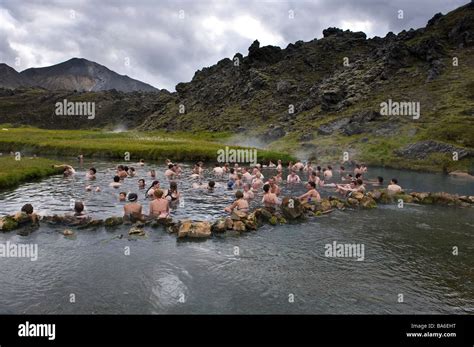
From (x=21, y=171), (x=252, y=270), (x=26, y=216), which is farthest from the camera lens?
(x=21, y=171)

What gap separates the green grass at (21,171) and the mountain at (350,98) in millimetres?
47166

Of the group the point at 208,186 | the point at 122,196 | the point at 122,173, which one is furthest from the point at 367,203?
the point at 122,173

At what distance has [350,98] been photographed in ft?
367

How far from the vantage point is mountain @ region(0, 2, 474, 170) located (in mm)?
74812

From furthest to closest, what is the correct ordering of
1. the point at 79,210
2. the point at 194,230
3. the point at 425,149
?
the point at 425,149 → the point at 79,210 → the point at 194,230

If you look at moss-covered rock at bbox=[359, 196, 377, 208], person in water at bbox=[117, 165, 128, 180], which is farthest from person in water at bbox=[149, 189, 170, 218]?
person in water at bbox=[117, 165, 128, 180]

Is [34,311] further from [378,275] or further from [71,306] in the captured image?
[378,275]

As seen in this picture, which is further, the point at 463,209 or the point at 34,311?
the point at 463,209

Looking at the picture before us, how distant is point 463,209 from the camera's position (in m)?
30.5

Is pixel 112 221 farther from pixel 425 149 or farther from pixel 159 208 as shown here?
pixel 425 149

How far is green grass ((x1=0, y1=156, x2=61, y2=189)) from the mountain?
47.2 metres

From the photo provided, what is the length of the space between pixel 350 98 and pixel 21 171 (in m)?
93.3
